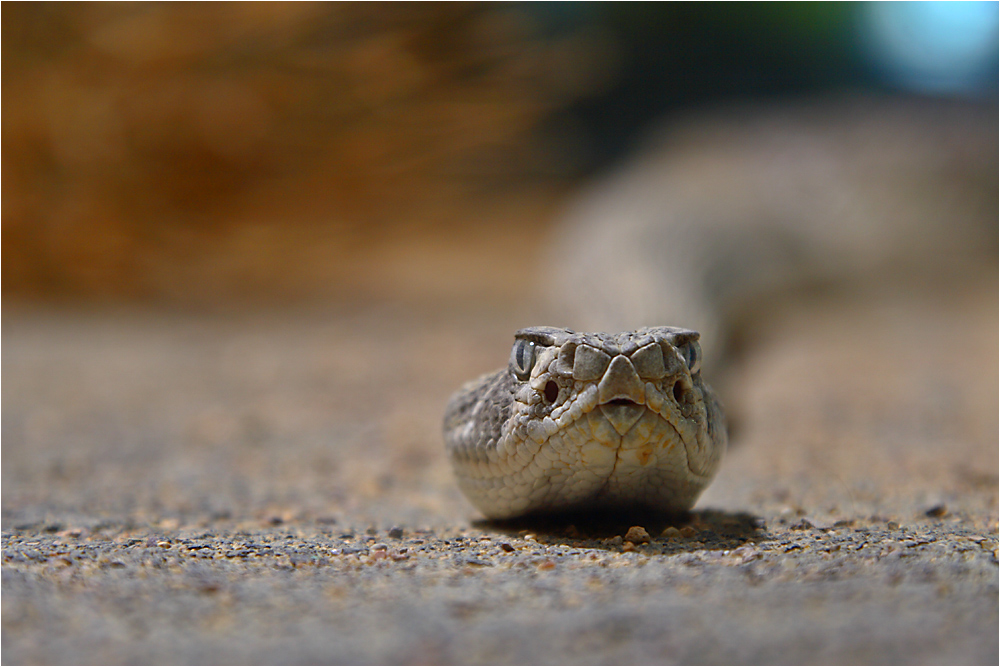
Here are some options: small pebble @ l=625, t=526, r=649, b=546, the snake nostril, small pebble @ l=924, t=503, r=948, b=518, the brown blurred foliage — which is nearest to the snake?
the snake nostril

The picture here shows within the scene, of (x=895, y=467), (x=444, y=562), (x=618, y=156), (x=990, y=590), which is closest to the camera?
(x=990, y=590)

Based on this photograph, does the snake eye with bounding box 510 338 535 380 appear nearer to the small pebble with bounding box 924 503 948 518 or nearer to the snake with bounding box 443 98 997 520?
the snake with bounding box 443 98 997 520

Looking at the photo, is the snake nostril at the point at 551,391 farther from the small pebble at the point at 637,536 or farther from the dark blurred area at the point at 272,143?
the dark blurred area at the point at 272,143

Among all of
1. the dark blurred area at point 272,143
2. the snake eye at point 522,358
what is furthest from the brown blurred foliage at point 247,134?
the snake eye at point 522,358

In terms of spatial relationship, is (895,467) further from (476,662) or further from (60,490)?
(60,490)

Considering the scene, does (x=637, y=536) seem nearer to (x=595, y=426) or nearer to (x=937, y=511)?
(x=595, y=426)

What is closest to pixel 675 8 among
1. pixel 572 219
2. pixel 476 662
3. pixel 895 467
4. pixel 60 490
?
pixel 572 219
